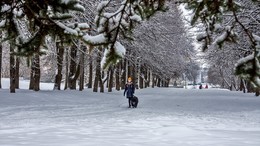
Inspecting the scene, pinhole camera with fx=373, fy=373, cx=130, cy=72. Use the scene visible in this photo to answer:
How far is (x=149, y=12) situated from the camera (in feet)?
15.6

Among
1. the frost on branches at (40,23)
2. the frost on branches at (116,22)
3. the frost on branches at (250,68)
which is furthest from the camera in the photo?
the frost on branches at (40,23)

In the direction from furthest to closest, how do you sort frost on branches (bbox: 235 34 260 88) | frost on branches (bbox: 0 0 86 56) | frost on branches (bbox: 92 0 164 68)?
1. frost on branches (bbox: 0 0 86 56)
2. frost on branches (bbox: 92 0 164 68)
3. frost on branches (bbox: 235 34 260 88)

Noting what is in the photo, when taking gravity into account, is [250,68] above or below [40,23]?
below

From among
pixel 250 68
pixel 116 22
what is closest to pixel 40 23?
pixel 116 22

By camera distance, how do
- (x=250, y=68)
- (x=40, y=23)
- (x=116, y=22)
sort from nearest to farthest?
(x=250, y=68)
(x=116, y=22)
(x=40, y=23)

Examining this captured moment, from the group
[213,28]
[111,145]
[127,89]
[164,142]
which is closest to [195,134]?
[164,142]

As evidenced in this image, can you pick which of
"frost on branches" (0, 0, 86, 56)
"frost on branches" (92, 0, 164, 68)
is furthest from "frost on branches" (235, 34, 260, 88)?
"frost on branches" (0, 0, 86, 56)

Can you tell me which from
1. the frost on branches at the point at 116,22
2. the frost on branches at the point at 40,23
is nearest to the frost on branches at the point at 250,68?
the frost on branches at the point at 116,22

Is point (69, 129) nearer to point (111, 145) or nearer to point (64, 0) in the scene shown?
point (111, 145)

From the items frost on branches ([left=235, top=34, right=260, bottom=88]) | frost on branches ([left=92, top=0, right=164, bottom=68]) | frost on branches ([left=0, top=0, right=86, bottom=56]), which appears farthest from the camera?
frost on branches ([left=0, top=0, right=86, bottom=56])

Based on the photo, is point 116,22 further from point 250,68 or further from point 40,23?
point 250,68

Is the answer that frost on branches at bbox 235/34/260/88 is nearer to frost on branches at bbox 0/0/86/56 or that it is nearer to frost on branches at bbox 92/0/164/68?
frost on branches at bbox 92/0/164/68

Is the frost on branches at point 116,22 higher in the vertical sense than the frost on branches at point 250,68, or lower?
higher

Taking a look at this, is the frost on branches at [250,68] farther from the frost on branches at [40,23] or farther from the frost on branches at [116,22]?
the frost on branches at [40,23]
